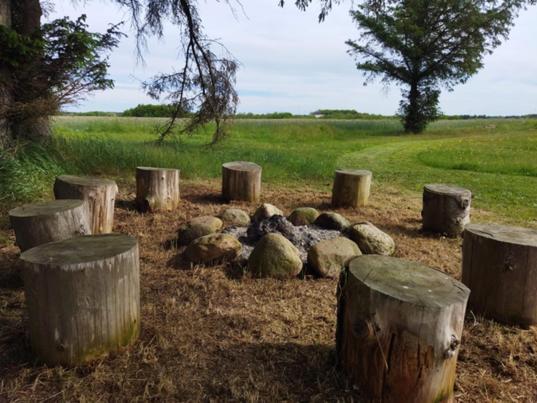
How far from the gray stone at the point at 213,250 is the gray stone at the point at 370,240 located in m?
1.35

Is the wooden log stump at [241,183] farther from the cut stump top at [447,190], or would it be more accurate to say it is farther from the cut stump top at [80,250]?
the cut stump top at [80,250]

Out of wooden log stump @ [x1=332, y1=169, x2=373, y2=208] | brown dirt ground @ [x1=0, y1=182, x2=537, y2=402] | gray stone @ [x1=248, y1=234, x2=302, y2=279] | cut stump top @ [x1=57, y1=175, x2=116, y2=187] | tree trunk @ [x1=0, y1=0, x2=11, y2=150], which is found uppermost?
tree trunk @ [x1=0, y1=0, x2=11, y2=150]

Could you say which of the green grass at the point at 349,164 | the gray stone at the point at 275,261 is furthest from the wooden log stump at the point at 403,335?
the green grass at the point at 349,164

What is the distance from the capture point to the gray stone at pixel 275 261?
3928 millimetres

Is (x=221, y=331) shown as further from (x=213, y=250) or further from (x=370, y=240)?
(x=370, y=240)

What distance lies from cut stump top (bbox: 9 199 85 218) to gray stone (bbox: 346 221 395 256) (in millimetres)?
2809

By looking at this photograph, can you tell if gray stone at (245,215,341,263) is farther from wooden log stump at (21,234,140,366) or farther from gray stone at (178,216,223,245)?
wooden log stump at (21,234,140,366)

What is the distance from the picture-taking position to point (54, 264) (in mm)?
2398

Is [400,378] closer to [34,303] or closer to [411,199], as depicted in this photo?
[34,303]

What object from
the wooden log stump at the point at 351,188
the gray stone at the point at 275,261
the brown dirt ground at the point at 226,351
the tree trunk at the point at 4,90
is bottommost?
the brown dirt ground at the point at 226,351

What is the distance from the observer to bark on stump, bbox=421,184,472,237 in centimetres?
550

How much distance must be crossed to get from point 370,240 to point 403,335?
8.65 ft

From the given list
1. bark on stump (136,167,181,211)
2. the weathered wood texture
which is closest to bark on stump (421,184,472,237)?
the weathered wood texture

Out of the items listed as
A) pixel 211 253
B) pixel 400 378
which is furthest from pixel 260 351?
pixel 211 253
